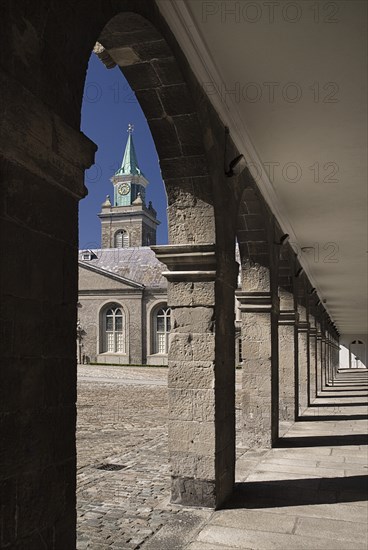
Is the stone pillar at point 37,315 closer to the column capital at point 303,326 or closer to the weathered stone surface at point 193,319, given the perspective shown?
the weathered stone surface at point 193,319

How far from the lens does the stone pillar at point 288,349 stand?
958cm

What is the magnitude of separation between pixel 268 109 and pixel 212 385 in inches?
88.8

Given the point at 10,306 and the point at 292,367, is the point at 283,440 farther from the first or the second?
the point at 10,306

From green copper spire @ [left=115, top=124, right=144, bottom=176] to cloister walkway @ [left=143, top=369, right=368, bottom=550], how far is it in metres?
65.0

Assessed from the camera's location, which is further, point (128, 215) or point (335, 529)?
point (128, 215)

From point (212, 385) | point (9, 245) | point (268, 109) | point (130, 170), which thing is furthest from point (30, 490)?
point (130, 170)

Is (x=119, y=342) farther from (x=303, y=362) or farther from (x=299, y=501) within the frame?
(x=299, y=501)

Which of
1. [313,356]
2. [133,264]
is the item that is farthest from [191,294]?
[133,264]

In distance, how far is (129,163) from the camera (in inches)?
2852

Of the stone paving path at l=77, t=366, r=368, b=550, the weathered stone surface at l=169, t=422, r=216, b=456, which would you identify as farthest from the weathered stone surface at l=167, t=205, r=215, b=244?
the stone paving path at l=77, t=366, r=368, b=550

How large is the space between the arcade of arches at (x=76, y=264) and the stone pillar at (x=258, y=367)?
15mm

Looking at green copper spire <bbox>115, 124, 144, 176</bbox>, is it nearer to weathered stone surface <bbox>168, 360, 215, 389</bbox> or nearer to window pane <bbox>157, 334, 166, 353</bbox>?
window pane <bbox>157, 334, 166, 353</bbox>

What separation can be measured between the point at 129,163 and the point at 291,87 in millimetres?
69608

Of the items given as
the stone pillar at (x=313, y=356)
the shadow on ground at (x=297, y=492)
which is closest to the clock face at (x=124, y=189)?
the stone pillar at (x=313, y=356)
